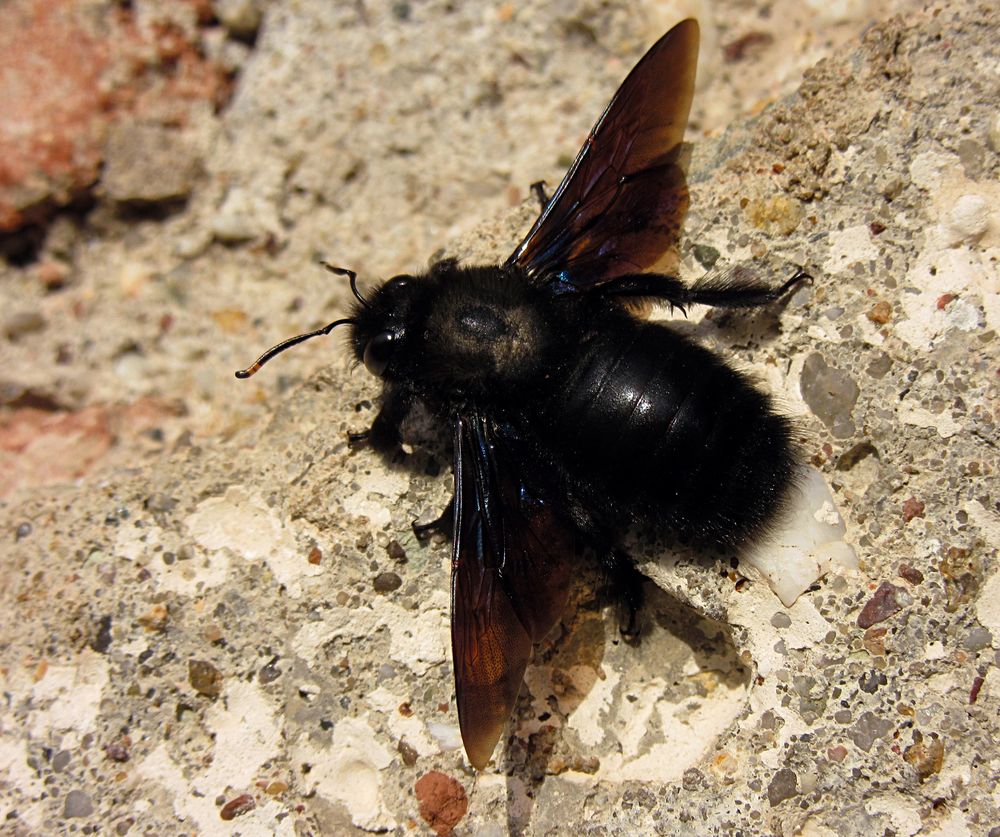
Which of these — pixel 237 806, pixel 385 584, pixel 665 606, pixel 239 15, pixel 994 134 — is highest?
pixel 994 134

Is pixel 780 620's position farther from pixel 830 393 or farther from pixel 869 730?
pixel 830 393

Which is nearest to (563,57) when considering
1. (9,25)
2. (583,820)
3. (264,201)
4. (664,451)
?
(264,201)

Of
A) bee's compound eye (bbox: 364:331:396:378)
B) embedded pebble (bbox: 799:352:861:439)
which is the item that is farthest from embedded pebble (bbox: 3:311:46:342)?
embedded pebble (bbox: 799:352:861:439)

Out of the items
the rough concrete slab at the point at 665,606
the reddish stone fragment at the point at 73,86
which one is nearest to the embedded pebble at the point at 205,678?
the rough concrete slab at the point at 665,606

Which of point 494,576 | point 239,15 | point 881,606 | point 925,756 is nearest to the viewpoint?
point 925,756

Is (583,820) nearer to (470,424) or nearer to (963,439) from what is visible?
(470,424)

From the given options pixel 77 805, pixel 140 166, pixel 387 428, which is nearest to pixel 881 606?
pixel 387 428

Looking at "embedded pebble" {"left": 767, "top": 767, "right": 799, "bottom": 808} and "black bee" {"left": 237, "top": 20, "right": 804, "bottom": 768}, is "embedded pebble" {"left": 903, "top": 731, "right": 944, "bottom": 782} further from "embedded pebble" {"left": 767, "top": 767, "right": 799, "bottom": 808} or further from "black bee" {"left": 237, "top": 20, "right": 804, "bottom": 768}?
"black bee" {"left": 237, "top": 20, "right": 804, "bottom": 768}
